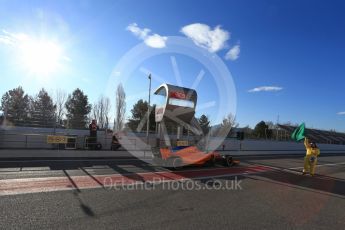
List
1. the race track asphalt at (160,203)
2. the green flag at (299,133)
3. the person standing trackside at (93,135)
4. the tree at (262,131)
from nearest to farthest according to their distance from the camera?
the race track asphalt at (160,203) → the green flag at (299,133) → the person standing trackside at (93,135) → the tree at (262,131)

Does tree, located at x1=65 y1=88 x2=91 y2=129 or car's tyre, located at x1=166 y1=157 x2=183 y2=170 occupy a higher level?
tree, located at x1=65 y1=88 x2=91 y2=129

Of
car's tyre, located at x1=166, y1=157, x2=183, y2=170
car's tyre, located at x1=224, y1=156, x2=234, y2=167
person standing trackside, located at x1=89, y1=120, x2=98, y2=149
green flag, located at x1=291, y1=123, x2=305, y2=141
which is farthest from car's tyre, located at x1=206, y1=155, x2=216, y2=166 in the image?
person standing trackside, located at x1=89, y1=120, x2=98, y2=149

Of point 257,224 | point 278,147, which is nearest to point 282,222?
point 257,224

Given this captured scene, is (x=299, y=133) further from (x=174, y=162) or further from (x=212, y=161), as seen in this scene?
(x=174, y=162)

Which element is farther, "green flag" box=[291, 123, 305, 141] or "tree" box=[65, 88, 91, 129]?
"tree" box=[65, 88, 91, 129]

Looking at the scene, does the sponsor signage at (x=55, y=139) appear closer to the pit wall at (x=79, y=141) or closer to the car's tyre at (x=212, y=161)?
the pit wall at (x=79, y=141)

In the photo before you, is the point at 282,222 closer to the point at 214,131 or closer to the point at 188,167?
the point at 188,167

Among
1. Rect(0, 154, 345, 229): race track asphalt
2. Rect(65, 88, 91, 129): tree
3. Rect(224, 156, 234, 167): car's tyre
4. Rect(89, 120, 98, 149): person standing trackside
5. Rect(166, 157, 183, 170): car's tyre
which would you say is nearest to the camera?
Rect(0, 154, 345, 229): race track asphalt

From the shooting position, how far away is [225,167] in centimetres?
1550

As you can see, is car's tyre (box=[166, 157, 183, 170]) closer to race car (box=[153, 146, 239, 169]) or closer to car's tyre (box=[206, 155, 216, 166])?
race car (box=[153, 146, 239, 169])

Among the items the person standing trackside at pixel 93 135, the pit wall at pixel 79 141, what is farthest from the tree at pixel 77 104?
the person standing trackside at pixel 93 135

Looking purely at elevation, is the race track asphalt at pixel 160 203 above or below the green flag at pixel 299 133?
below

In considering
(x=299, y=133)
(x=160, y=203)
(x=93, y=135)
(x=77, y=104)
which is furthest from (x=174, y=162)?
(x=77, y=104)

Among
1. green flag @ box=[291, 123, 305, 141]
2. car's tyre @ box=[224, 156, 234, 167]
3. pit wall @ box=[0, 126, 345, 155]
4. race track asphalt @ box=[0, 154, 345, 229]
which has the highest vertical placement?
green flag @ box=[291, 123, 305, 141]
